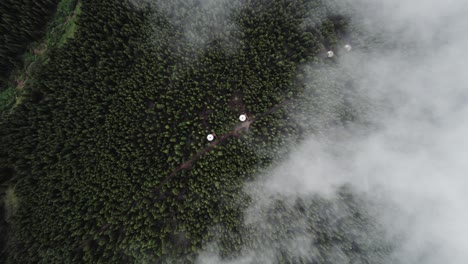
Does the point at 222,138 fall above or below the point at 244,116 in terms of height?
below

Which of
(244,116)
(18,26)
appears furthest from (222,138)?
(18,26)

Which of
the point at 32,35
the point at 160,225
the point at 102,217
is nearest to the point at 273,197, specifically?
the point at 160,225

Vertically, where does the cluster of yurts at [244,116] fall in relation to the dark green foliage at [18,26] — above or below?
above

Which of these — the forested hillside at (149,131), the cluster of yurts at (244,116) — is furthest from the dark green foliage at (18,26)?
the cluster of yurts at (244,116)

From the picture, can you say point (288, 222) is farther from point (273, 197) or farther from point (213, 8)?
point (213, 8)

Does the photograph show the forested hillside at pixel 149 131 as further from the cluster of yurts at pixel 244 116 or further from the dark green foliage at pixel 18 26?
the cluster of yurts at pixel 244 116


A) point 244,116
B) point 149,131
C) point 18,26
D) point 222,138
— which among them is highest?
point 244,116

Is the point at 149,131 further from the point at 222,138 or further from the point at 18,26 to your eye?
the point at 18,26

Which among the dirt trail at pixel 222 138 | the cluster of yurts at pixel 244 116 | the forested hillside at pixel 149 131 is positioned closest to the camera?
the forested hillside at pixel 149 131
